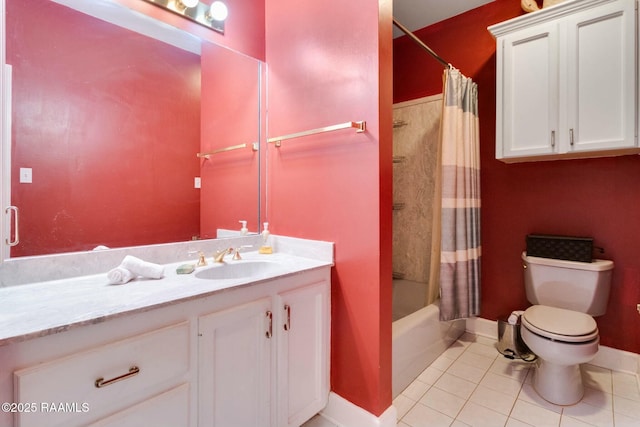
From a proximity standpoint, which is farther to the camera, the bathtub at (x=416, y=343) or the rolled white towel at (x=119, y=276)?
the bathtub at (x=416, y=343)

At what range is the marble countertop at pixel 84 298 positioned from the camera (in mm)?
741

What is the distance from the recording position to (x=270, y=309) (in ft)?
4.06

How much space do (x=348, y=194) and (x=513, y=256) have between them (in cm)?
165

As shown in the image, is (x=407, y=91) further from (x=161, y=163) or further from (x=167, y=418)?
(x=167, y=418)

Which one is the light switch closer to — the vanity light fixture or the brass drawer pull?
the brass drawer pull

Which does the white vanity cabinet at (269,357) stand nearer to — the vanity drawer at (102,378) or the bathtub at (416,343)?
the vanity drawer at (102,378)

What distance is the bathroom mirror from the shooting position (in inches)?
44.6

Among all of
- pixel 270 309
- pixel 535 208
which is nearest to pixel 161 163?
pixel 270 309

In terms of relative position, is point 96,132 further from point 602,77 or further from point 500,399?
point 602,77

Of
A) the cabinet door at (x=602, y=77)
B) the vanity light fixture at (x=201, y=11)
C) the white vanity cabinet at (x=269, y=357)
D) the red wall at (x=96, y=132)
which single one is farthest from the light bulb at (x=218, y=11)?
the cabinet door at (x=602, y=77)

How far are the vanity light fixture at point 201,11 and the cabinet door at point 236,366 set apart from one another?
1512 millimetres

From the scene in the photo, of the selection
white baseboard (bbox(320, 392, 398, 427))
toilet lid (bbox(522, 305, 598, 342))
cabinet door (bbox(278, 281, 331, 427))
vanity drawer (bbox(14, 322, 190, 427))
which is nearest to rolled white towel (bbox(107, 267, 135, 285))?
vanity drawer (bbox(14, 322, 190, 427))

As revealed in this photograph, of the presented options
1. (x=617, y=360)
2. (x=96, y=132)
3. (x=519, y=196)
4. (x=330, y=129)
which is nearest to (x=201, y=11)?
(x=96, y=132)

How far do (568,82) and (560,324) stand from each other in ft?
4.64
